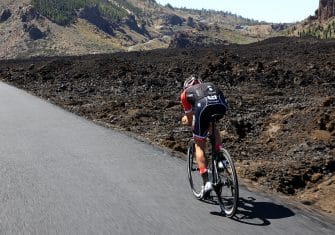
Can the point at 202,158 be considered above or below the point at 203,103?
below

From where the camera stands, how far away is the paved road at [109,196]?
21.0 feet

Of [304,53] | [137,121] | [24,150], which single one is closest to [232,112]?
[137,121]

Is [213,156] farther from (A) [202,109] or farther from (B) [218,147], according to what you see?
(A) [202,109]

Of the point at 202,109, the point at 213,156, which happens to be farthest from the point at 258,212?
the point at 202,109

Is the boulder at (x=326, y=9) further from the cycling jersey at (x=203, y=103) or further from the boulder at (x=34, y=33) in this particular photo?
the cycling jersey at (x=203, y=103)

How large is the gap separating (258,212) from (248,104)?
41.1ft

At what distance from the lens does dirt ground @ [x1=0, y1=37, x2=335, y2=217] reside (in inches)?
399

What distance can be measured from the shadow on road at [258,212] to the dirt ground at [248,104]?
0.82 metres

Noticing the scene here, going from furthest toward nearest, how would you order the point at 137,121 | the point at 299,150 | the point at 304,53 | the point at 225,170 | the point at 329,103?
1. the point at 304,53
2. the point at 137,121
3. the point at 329,103
4. the point at 299,150
5. the point at 225,170

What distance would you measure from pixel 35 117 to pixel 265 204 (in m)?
11.2

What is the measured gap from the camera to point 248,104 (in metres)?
19.1

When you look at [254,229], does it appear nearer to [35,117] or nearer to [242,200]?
[242,200]

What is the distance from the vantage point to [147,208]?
720 cm

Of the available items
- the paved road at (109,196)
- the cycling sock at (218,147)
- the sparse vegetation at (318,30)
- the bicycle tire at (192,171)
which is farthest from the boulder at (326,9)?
the cycling sock at (218,147)
